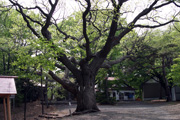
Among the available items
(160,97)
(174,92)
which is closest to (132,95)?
(160,97)

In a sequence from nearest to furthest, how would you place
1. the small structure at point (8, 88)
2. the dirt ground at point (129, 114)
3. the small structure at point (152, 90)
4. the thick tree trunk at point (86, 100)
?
the small structure at point (8, 88)
the dirt ground at point (129, 114)
the thick tree trunk at point (86, 100)
the small structure at point (152, 90)

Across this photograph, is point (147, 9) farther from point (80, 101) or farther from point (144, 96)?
point (144, 96)

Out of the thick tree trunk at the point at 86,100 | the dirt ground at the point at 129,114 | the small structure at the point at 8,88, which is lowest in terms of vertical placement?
the dirt ground at the point at 129,114

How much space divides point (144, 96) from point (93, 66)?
2746cm

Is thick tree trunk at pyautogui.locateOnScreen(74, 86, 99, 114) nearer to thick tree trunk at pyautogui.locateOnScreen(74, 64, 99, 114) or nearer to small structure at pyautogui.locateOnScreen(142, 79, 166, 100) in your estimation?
thick tree trunk at pyautogui.locateOnScreen(74, 64, 99, 114)

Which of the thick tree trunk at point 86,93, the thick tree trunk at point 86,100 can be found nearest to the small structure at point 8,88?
the thick tree trunk at point 86,93

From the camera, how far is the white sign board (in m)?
6.50

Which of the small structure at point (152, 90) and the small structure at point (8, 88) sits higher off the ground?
the small structure at point (8, 88)

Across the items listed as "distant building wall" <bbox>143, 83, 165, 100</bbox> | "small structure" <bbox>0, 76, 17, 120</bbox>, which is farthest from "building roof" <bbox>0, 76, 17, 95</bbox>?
"distant building wall" <bbox>143, 83, 165, 100</bbox>

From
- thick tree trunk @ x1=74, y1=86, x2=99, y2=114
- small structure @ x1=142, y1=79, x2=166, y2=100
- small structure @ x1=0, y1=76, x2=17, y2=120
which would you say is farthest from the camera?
small structure @ x1=142, y1=79, x2=166, y2=100

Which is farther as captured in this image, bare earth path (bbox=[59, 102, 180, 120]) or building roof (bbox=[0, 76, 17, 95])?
bare earth path (bbox=[59, 102, 180, 120])

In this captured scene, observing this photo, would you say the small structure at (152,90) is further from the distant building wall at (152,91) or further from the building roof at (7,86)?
the building roof at (7,86)

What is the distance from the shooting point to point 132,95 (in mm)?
43062

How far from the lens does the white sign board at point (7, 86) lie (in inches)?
256
